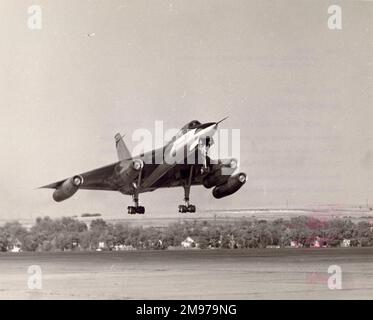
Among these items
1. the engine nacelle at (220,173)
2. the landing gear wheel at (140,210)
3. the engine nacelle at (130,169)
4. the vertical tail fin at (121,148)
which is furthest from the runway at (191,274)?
the vertical tail fin at (121,148)

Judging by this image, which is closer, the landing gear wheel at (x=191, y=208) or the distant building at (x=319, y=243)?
the landing gear wheel at (x=191, y=208)

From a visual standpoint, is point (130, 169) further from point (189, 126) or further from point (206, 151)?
point (206, 151)

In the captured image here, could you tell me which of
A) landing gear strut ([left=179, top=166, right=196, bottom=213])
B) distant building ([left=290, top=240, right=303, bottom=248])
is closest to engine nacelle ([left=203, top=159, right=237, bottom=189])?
landing gear strut ([left=179, top=166, right=196, bottom=213])

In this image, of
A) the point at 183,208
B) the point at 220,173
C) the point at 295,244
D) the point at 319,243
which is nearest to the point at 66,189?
the point at 183,208

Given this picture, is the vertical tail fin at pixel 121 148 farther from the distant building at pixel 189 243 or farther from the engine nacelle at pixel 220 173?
the distant building at pixel 189 243

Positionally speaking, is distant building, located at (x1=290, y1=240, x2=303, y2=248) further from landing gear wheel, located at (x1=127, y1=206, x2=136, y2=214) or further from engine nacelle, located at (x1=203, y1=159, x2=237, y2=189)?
landing gear wheel, located at (x1=127, y1=206, x2=136, y2=214)
